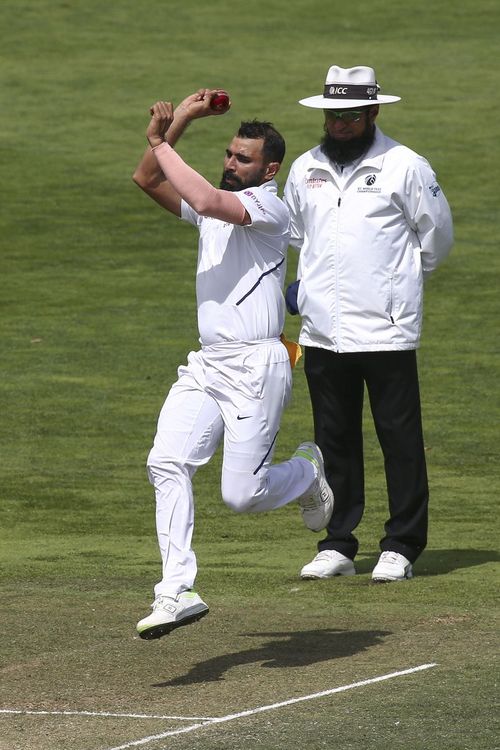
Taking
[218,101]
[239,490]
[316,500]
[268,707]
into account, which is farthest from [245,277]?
[268,707]

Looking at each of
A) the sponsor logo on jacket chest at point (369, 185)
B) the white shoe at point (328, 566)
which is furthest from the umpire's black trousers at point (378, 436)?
the sponsor logo on jacket chest at point (369, 185)

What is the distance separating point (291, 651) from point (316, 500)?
89cm

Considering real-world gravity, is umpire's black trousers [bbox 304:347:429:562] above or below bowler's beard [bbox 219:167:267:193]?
below

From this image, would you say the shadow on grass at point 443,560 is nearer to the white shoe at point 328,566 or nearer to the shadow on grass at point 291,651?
the white shoe at point 328,566

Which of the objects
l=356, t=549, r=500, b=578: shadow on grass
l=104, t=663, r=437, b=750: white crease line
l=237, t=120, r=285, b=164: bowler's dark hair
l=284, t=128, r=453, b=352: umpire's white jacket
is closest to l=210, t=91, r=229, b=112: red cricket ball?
l=237, t=120, r=285, b=164: bowler's dark hair

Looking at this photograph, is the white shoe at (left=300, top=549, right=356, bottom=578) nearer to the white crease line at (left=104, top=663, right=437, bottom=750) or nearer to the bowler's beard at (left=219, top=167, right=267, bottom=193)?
the white crease line at (left=104, top=663, right=437, bottom=750)

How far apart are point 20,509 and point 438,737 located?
5638 millimetres

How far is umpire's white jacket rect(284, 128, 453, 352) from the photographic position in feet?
28.3

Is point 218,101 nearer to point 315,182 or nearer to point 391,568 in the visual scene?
point 315,182

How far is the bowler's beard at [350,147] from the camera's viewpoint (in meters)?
8.69

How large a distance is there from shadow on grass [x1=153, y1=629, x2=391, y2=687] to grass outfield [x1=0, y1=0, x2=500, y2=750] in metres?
0.02

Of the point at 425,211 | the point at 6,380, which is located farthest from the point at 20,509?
the point at 6,380

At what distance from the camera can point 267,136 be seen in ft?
24.0

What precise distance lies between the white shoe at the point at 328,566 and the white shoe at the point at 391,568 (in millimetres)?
214
